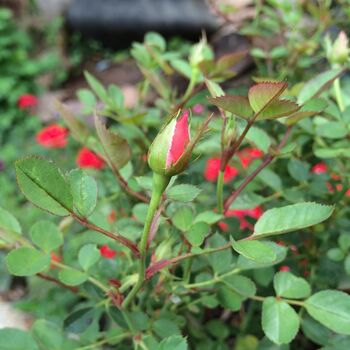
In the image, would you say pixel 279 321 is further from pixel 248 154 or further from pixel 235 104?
pixel 248 154

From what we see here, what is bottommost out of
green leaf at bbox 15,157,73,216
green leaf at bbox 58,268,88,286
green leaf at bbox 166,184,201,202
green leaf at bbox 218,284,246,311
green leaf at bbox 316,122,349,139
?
green leaf at bbox 218,284,246,311

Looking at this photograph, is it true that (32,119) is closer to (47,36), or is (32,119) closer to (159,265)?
(47,36)

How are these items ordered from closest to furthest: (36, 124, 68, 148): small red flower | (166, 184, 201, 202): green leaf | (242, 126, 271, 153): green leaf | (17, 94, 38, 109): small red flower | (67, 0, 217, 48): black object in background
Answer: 1. (166, 184, 201, 202): green leaf
2. (242, 126, 271, 153): green leaf
3. (36, 124, 68, 148): small red flower
4. (17, 94, 38, 109): small red flower
5. (67, 0, 217, 48): black object in background

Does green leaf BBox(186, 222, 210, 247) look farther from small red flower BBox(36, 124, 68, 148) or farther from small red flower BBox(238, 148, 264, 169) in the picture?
small red flower BBox(36, 124, 68, 148)

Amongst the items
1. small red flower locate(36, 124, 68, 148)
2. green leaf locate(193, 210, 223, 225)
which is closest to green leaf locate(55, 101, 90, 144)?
green leaf locate(193, 210, 223, 225)

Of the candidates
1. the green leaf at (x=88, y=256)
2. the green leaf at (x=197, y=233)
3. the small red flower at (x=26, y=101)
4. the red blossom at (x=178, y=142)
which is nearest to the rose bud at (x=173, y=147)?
the red blossom at (x=178, y=142)

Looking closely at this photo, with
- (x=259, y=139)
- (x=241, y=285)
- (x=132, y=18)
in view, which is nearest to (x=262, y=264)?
(x=241, y=285)

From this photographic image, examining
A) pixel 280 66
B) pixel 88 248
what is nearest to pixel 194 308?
pixel 88 248
